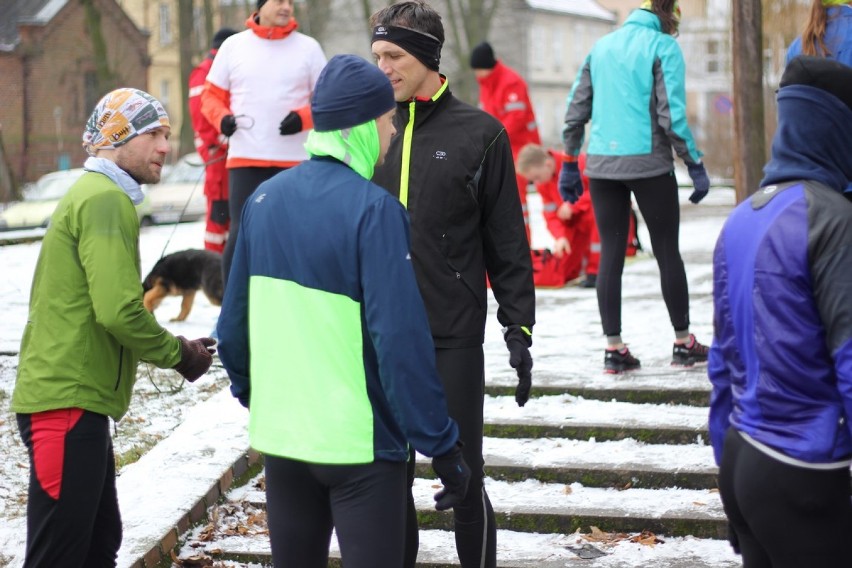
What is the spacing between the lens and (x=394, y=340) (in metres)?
3.03

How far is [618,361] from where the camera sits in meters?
6.78

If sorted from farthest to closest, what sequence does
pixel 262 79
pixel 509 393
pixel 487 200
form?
pixel 262 79 → pixel 509 393 → pixel 487 200

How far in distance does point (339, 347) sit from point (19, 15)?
44725 mm

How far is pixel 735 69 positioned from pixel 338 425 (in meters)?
6.14

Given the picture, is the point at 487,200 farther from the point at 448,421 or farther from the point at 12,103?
the point at 12,103

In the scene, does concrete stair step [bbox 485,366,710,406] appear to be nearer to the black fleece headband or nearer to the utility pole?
the utility pole

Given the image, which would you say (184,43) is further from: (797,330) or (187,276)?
(797,330)

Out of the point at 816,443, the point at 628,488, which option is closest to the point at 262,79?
the point at 628,488

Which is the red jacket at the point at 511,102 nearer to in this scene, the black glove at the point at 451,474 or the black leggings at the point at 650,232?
the black leggings at the point at 650,232

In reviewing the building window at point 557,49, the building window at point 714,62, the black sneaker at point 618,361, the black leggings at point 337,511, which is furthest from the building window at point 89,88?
the black leggings at point 337,511

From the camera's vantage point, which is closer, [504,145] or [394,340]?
[394,340]

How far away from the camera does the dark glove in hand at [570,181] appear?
6918mm

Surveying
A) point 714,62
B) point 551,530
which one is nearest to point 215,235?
point 551,530

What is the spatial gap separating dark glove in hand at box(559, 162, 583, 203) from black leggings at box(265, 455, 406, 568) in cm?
395
